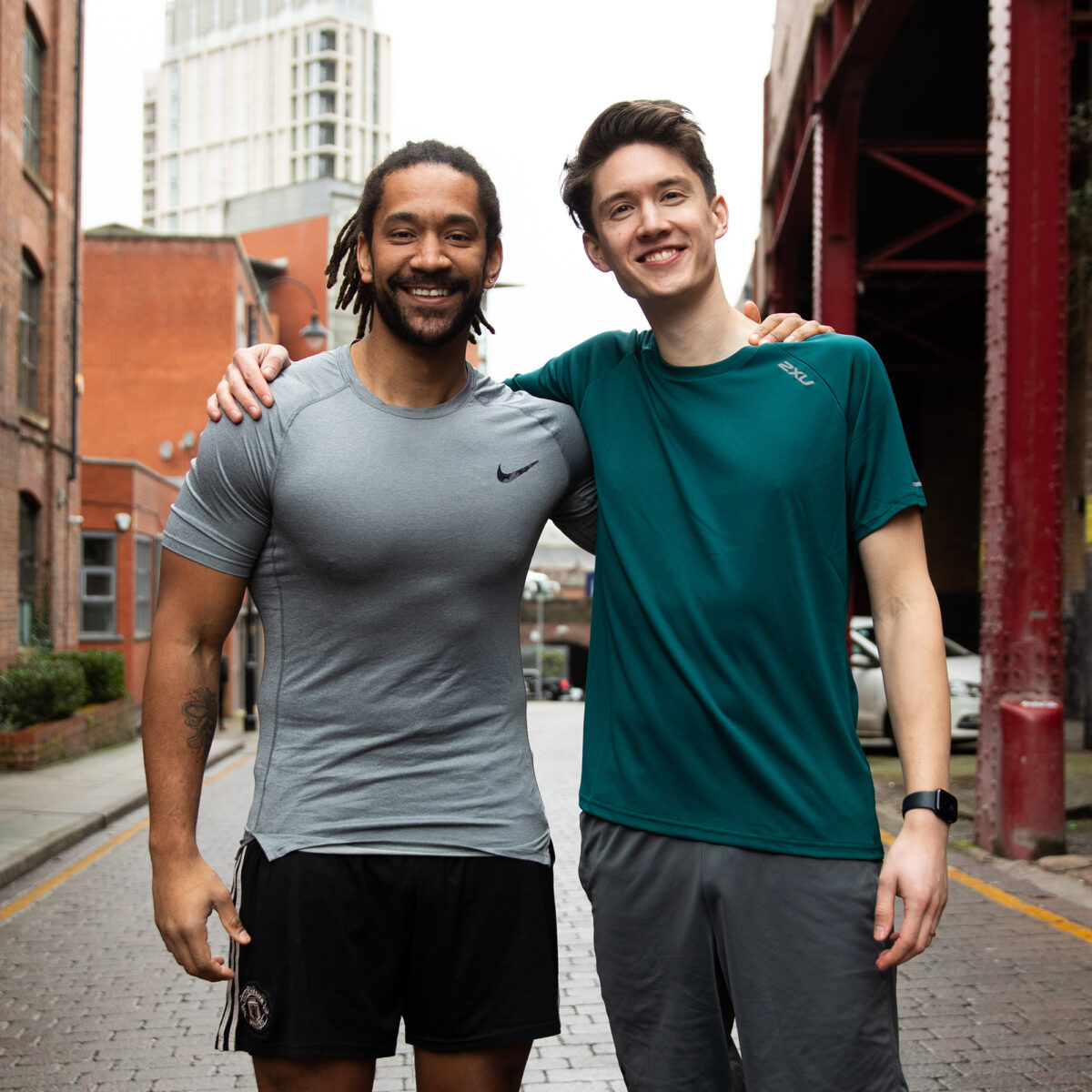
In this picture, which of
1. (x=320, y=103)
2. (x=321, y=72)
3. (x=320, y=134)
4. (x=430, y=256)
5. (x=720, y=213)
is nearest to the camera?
(x=430, y=256)

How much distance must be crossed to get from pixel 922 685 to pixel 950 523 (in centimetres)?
2900

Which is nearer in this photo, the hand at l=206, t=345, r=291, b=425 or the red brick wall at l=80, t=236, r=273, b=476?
the hand at l=206, t=345, r=291, b=425

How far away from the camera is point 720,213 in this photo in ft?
9.26

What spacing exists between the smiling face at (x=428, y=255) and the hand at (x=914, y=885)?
127cm

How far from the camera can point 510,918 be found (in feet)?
8.27

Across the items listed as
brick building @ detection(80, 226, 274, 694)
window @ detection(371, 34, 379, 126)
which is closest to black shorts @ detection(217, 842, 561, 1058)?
brick building @ detection(80, 226, 274, 694)

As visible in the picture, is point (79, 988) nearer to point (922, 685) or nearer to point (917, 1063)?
point (917, 1063)

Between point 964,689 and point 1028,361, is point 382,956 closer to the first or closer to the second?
point 1028,361

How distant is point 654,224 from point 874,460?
2.16 feet

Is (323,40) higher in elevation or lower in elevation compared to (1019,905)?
higher

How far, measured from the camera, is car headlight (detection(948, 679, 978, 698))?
14821 mm

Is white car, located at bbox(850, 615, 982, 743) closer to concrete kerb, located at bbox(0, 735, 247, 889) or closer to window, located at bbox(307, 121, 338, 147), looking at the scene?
concrete kerb, located at bbox(0, 735, 247, 889)

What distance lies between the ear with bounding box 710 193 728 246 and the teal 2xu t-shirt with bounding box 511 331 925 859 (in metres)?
0.40

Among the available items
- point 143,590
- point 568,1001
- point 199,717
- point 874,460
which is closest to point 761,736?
point 874,460
